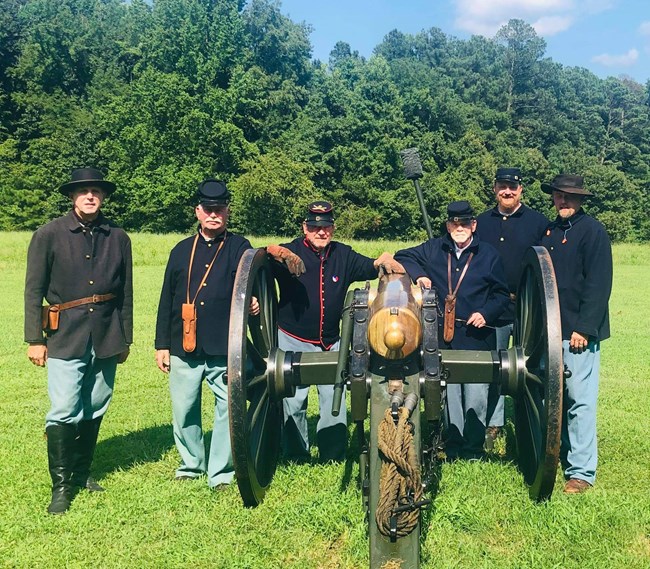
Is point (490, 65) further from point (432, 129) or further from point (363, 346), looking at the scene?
point (363, 346)

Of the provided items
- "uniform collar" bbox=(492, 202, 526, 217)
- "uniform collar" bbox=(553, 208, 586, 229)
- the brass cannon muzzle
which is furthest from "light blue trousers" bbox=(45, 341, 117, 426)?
"uniform collar" bbox=(553, 208, 586, 229)

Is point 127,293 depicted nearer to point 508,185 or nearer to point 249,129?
point 508,185

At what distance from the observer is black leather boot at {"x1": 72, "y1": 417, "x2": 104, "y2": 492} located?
4629 millimetres

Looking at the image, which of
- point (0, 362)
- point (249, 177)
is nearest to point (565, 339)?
point (0, 362)

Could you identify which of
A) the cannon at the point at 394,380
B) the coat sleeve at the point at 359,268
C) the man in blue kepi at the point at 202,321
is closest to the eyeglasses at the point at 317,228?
the coat sleeve at the point at 359,268

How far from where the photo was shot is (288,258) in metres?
4.23

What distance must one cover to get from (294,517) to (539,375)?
1658 mm

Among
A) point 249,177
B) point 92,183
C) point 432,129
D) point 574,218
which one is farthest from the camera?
point 432,129

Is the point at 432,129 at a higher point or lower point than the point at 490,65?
lower

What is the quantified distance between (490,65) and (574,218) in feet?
247

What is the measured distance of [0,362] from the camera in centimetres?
897

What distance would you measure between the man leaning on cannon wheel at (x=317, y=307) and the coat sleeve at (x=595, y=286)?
4.64 feet

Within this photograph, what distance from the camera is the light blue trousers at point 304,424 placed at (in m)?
5.11

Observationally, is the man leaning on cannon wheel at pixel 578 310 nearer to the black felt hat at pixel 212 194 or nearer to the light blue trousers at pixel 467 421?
the light blue trousers at pixel 467 421
